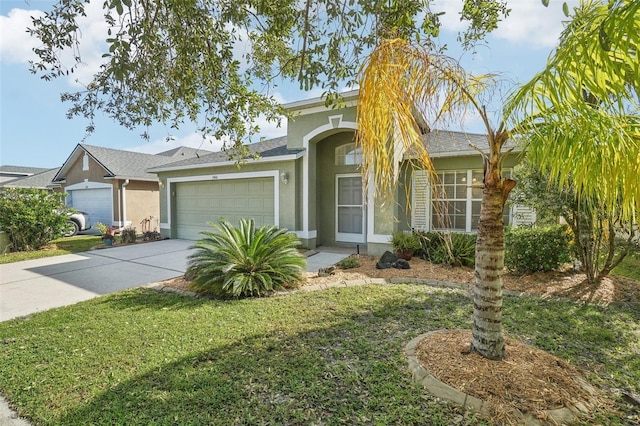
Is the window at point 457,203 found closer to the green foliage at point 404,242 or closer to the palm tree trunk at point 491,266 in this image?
the green foliage at point 404,242

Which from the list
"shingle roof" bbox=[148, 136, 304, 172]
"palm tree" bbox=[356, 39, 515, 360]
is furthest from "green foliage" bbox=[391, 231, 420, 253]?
"palm tree" bbox=[356, 39, 515, 360]

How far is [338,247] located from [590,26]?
9262 mm

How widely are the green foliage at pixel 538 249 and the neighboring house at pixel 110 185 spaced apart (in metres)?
17.4

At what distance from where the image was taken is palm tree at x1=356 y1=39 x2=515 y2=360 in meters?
2.49

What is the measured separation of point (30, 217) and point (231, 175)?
720 cm

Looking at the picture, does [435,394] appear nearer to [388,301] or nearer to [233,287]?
[388,301]

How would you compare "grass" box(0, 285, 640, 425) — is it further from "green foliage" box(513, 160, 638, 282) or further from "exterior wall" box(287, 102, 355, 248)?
"exterior wall" box(287, 102, 355, 248)

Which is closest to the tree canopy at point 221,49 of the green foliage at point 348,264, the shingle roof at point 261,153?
the green foliage at point 348,264

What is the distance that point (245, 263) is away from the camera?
6.09 metres

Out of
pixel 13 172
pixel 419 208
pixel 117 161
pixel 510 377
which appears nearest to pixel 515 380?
pixel 510 377

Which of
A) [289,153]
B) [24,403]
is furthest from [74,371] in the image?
[289,153]

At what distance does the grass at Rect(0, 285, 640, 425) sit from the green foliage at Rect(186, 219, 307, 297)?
351 mm

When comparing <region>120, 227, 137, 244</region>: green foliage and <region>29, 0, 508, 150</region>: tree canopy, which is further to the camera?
<region>120, 227, 137, 244</region>: green foliage

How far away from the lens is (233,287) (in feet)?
18.5
